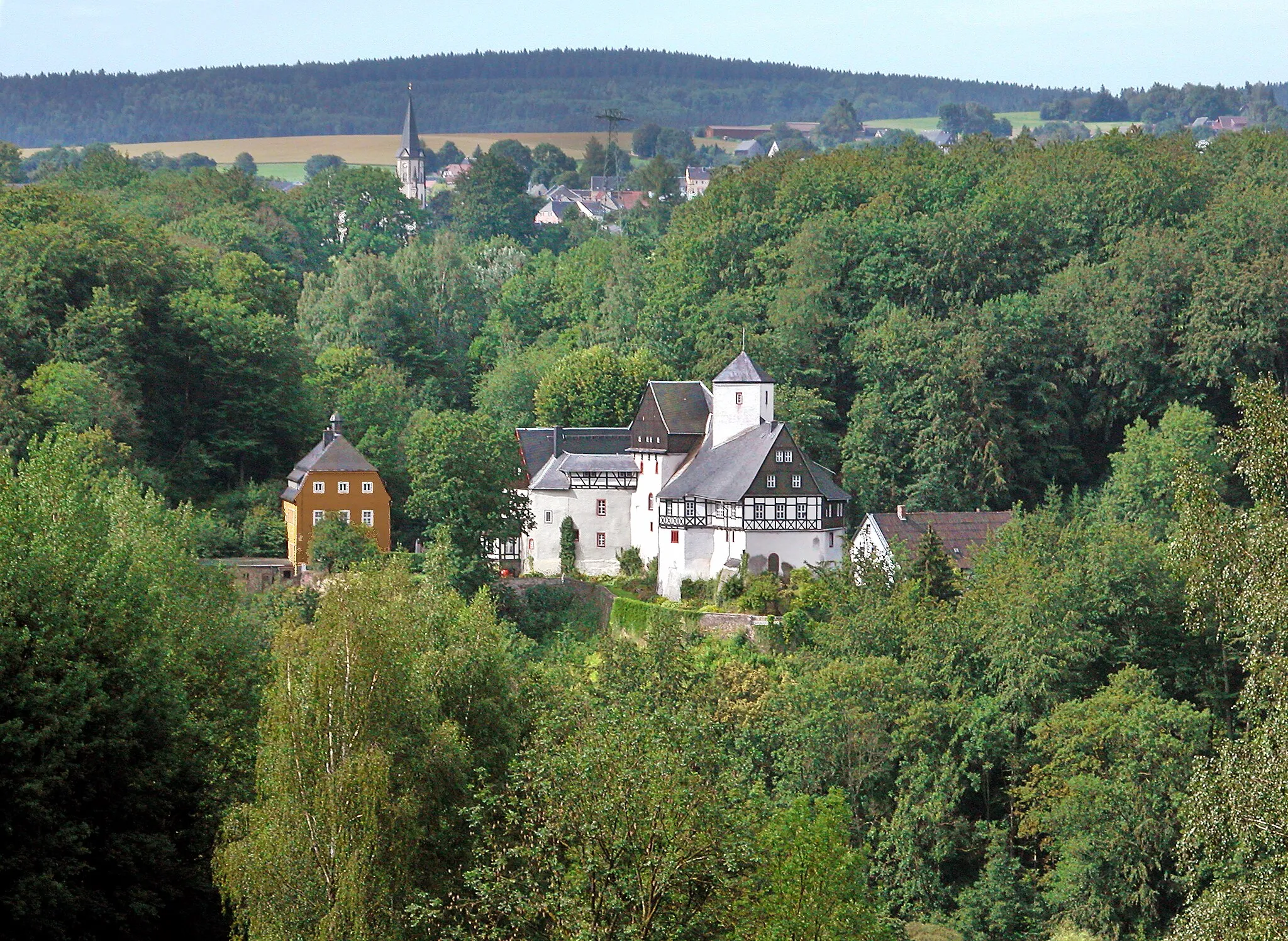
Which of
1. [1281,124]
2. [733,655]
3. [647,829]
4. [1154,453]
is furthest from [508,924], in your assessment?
[1281,124]

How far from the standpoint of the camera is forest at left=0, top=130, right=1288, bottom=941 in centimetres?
2523

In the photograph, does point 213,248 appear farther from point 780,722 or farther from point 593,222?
point 593,222

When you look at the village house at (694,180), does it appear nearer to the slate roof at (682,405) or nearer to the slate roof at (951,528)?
the slate roof at (682,405)

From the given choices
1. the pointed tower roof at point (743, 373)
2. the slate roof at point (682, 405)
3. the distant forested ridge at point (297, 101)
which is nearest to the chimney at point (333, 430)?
the slate roof at point (682, 405)

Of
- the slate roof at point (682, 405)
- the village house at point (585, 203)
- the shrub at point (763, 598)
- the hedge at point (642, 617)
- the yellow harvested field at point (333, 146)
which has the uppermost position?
the yellow harvested field at point (333, 146)

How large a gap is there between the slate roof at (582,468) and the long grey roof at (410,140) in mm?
113316

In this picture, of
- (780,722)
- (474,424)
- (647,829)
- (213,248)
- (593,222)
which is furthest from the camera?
(593,222)

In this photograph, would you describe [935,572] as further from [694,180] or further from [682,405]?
[694,180]

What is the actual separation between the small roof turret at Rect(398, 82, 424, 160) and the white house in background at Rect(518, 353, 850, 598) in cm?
11069

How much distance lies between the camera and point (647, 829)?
2427 cm

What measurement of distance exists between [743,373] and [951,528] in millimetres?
6839

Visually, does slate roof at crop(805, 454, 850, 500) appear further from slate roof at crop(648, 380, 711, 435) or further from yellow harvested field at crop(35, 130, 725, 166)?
yellow harvested field at crop(35, 130, 725, 166)

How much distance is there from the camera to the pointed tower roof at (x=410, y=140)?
6585 inches

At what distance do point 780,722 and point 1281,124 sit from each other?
138 m
